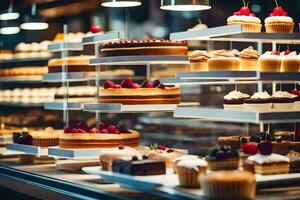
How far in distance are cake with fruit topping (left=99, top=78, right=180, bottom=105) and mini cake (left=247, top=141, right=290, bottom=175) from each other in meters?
1.33

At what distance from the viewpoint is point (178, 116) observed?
480cm

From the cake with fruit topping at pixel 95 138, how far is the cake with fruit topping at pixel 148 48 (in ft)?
1.95

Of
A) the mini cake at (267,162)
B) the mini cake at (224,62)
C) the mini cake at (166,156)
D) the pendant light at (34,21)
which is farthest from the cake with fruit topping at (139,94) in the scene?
the pendant light at (34,21)

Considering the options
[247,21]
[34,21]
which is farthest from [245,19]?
[34,21]

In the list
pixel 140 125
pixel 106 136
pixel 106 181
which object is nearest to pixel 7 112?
pixel 140 125

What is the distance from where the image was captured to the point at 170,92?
5574mm

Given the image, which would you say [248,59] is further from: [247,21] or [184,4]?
[184,4]

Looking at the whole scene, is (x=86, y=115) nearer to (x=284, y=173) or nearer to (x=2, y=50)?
(x=2, y=50)

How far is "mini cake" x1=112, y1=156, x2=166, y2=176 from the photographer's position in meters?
4.33

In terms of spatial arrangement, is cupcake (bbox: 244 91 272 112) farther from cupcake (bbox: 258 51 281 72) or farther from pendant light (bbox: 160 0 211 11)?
pendant light (bbox: 160 0 211 11)

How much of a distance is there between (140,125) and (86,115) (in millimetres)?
744

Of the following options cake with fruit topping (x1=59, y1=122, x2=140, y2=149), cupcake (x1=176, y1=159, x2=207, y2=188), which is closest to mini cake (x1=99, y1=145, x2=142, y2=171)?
cake with fruit topping (x1=59, y1=122, x2=140, y2=149)

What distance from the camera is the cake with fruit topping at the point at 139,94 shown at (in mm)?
5492

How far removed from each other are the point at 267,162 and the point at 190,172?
1.60ft
